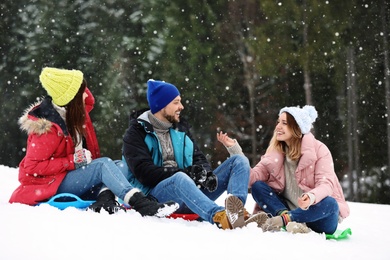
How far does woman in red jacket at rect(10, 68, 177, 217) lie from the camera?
4.74 metres

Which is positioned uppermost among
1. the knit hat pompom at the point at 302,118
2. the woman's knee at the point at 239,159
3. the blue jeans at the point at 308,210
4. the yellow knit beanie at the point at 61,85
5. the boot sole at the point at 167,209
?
the yellow knit beanie at the point at 61,85

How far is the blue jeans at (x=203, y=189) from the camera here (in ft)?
14.1

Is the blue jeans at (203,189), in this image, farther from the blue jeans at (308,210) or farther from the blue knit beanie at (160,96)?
the blue knit beanie at (160,96)

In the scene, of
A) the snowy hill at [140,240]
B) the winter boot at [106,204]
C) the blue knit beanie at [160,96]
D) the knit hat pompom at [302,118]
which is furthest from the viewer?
the blue knit beanie at [160,96]

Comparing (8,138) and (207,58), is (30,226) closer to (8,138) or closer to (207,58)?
(207,58)

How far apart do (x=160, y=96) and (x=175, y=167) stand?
719 millimetres

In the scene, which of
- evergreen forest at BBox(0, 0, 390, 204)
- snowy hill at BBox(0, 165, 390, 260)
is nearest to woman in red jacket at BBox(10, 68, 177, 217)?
snowy hill at BBox(0, 165, 390, 260)

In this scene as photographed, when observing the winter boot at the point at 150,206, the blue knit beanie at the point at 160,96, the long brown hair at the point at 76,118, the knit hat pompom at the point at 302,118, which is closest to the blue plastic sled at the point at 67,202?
the long brown hair at the point at 76,118

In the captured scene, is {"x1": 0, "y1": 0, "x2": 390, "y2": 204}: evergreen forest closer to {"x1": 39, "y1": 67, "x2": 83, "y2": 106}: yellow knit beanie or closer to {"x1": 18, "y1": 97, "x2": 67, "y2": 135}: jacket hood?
{"x1": 39, "y1": 67, "x2": 83, "y2": 106}: yellow knit beanie

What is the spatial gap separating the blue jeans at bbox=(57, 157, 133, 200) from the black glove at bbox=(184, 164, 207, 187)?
552 millimetres

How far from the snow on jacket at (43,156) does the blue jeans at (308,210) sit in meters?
1.70

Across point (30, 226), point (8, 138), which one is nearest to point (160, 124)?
point (30, 226)

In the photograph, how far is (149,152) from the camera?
5035mm

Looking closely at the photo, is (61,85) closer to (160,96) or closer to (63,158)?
(63,158)
